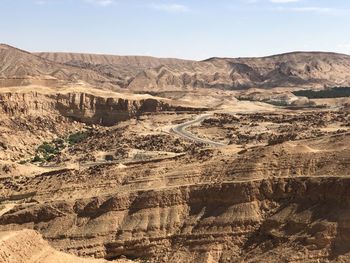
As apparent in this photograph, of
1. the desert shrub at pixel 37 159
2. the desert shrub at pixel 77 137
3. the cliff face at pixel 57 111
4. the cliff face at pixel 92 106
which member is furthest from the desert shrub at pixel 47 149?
the cliff face at pixel 92 106

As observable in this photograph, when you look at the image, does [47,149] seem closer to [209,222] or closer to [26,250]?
[209,222]

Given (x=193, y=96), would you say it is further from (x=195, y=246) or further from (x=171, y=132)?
(x=195, y=246)

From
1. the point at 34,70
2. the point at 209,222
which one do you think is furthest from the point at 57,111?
the point at 209,222

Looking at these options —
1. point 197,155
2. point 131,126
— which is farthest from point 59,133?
point 197,155

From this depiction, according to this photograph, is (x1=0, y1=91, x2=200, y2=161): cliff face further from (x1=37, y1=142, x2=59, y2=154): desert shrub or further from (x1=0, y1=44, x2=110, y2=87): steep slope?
(x1=0, y1=44, x2=110, y2=87): steep slope

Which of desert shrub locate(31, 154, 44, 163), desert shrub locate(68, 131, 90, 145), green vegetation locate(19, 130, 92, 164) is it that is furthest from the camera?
desert shrub locate(68, 131, 90, 145)

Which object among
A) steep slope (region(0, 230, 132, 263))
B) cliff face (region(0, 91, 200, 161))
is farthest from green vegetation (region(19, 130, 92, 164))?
steep slope (region(0, 230, 132, 263))

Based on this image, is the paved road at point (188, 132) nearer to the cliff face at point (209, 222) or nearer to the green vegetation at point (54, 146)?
the green vegetation at point (54, 146)

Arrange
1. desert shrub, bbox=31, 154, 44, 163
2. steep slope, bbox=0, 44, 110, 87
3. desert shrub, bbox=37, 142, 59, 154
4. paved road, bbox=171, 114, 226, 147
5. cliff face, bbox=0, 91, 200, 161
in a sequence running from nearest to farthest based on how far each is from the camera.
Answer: desert shrub, bbox=31, 154, 44, 163
paved road, bbox=171, 114, 226, 147
desert shrub, bbox=37, 142, 59, 154
cliff face, bbox=0, 91, 200, 161
steep slope, bbox=0, 44, 110, 87
